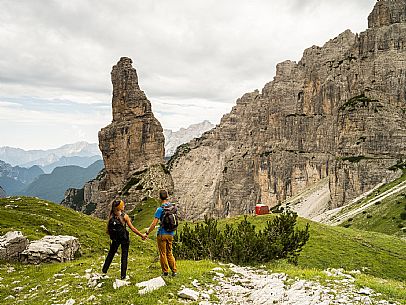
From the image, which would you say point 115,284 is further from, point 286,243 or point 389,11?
point 389,11

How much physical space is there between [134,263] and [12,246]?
8.50m

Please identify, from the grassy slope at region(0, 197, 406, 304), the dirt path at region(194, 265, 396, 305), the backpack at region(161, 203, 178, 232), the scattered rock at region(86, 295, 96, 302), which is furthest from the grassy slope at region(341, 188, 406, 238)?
the scattered rock at region(86, 295, 96, 302)

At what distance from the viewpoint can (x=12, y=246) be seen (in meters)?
23.0

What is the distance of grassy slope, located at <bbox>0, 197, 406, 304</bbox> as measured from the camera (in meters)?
13.9

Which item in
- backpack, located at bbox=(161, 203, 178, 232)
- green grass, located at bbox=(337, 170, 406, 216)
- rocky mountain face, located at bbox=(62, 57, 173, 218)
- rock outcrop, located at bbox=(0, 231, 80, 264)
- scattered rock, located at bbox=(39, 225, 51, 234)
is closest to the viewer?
backpack, located at bbox=(161, 203, 178, 232)

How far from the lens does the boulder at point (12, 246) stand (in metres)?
22.8

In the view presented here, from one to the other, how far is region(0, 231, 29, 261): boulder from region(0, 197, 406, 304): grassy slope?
3.32 feet

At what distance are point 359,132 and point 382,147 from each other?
9521mm

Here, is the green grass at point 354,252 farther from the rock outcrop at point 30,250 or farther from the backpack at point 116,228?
the rock outcrop at point 30,250

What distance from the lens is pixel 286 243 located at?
22.3 metres

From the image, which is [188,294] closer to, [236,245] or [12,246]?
[236,245]

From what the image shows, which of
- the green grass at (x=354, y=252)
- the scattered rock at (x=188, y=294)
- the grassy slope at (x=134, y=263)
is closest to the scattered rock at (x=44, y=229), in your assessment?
the grassy slope at (x=134, y=263)

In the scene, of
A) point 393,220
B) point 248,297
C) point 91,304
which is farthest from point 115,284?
point 393,220

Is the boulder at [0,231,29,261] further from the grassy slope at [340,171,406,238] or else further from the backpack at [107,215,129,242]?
the grassy slope at [340,171,406,238]
